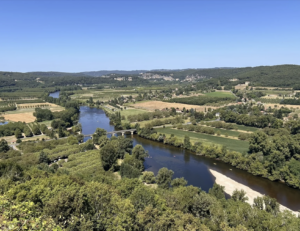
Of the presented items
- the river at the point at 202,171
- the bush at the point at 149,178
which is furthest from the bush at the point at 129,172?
the river at the point at 202,171

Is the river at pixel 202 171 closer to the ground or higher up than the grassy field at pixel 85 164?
closer to the ground

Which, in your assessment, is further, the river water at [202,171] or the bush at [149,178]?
the bush at [149,178]

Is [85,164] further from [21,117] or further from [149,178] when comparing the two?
[21,117]

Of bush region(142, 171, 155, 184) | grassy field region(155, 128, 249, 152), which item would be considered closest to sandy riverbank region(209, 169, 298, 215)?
bush region(142, 171, 155, 184)

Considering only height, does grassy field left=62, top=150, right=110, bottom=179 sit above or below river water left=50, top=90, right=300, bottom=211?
above

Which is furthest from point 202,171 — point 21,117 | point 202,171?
point 21,117

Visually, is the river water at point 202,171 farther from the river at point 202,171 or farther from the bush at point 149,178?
the bush at point 149,178

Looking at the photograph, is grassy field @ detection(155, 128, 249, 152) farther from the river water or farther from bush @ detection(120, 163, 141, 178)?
bush @ detection(120, 163, 141, 178)

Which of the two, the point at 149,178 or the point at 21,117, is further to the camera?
the point at 21,117
